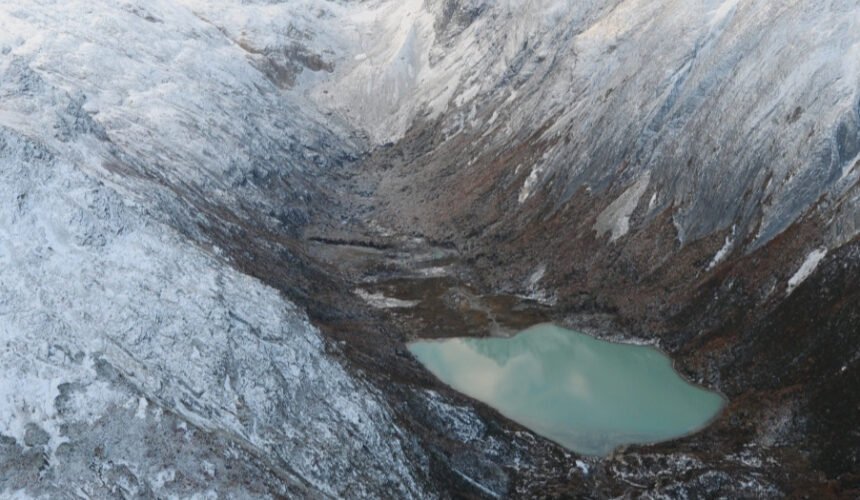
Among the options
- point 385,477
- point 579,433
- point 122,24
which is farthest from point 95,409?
point 122,24

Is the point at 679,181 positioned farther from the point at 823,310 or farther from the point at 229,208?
the point at 229,208

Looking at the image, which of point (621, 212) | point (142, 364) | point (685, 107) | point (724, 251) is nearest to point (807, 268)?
point (724, 251)

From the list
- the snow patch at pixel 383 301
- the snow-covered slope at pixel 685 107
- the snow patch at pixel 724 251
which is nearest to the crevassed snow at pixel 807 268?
the snow-covered slope at pixel 685 107

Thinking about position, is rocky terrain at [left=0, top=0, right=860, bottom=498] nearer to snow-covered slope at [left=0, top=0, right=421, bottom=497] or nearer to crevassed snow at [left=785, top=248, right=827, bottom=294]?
snow-covered slope at [left=0, top=0, right=421, bottom=497]

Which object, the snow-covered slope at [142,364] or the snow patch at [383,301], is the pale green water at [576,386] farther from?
the snow-covered slope at [142,364]

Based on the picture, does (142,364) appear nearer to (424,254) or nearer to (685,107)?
(424,254)

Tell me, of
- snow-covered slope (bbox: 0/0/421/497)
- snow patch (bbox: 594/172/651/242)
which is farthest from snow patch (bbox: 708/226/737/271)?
snow-covered slope (bbox: 0/0/421/497)
